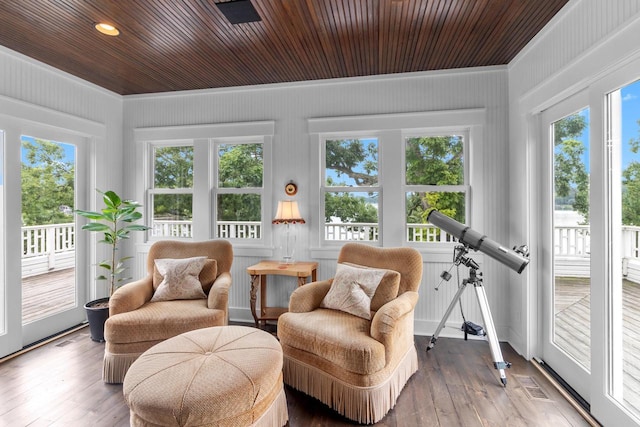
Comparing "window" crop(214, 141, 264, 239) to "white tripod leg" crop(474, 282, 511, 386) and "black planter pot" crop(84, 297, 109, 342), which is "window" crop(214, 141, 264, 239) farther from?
"white tripod leg" crop(474, 282, 511, 386)

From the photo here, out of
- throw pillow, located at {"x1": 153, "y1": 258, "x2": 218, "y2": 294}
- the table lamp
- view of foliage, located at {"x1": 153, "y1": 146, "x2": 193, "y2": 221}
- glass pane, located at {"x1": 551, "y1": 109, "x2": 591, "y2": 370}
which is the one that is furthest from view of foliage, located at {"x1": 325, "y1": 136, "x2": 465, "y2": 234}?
view of foliage, located at {"x1": 153, "y1": 146, "x2": 193, "y2": 221}

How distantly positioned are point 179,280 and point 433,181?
263 centimetres

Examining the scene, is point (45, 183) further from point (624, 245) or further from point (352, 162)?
point (624, 245)

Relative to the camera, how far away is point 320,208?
3543 mm

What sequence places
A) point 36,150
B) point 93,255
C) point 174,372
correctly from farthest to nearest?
point 93,255 → point 36,150 → point 174,372

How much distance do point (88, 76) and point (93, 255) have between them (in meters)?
1.91

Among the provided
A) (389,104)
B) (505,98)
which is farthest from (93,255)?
(505,98)

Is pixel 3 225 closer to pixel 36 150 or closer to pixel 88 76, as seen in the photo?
pixel 36 150

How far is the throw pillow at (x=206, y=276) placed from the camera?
9.69ft

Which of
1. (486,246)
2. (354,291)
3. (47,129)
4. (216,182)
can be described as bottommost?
(354,291)

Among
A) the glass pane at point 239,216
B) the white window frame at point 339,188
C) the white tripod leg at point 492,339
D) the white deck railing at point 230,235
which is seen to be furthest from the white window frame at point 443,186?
the glass pane at point 239,216

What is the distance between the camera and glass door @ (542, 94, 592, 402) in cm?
218

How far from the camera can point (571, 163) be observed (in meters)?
2.37

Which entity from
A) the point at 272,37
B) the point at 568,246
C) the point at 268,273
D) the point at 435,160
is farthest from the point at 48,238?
the point at 568,246
